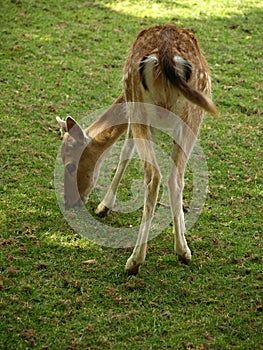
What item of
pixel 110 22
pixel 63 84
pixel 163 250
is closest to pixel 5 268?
pixel 163 250

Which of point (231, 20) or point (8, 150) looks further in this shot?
point (231, 20)

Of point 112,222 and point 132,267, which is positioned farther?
point 112,222

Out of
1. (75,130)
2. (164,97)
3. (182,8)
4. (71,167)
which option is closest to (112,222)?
(71,167)

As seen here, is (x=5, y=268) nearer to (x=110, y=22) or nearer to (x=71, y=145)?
(x=71, y=145)

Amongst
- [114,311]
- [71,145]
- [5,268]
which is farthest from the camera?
[71,145]

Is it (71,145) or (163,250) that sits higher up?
(71,145)

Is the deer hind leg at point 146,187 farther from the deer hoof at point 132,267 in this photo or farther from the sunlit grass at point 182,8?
the sunlit grass at point 182,8

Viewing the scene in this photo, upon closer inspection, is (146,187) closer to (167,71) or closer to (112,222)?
(167,71)

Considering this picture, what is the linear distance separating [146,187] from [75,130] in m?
1.18

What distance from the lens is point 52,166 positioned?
602 centimetres

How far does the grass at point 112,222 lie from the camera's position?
153 inches

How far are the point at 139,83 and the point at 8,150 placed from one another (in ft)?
7.90

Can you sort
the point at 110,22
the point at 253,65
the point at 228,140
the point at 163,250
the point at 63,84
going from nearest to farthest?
the point at 163,250
the point at 228,140
the point at 63,84
the point at 253,65
the point at 110,22

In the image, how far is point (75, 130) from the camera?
17.1 ft
